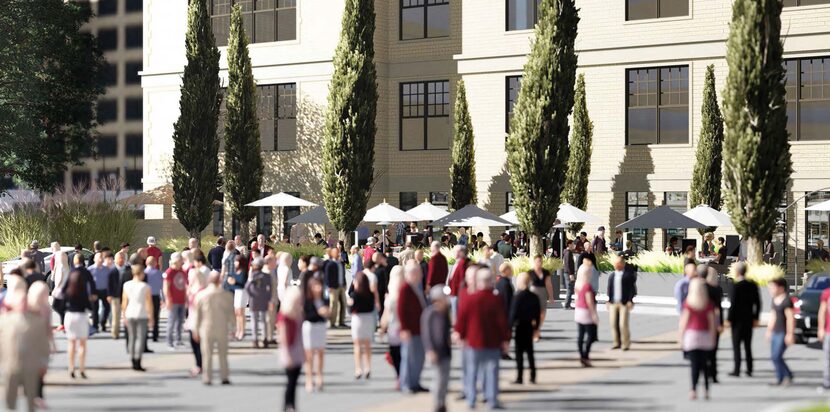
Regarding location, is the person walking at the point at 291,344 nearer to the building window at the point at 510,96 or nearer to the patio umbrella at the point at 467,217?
the patio umbrella at the point at 467,217

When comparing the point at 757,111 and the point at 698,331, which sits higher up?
the point at 757,111

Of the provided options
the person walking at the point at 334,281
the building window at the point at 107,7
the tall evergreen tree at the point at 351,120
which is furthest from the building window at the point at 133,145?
the person walking at the point at 334,281

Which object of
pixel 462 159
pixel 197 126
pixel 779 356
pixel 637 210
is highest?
pixel 197 126

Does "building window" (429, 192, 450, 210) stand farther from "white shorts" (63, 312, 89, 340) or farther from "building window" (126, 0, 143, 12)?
"building window" (126, 0, 143, 12)

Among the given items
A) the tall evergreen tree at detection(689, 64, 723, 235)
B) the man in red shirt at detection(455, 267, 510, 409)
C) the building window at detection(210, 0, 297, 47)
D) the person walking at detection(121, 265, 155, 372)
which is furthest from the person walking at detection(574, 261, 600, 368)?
the building window at detection(210, 0, 297, 47)

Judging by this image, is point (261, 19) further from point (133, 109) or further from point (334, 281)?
point (133, 109)

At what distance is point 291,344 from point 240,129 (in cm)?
3214

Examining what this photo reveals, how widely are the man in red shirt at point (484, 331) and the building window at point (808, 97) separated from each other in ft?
100

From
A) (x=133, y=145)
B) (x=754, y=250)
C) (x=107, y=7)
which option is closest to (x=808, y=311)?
(x=754, y=250)

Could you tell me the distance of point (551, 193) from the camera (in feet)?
113

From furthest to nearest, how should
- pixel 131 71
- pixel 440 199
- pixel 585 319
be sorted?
pixel 131 71, pixel 440 199, pixel 585 319

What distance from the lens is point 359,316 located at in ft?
59.1

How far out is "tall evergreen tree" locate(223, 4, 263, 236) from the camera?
46.4 metres

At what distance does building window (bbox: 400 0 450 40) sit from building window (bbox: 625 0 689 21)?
8.70 metres
